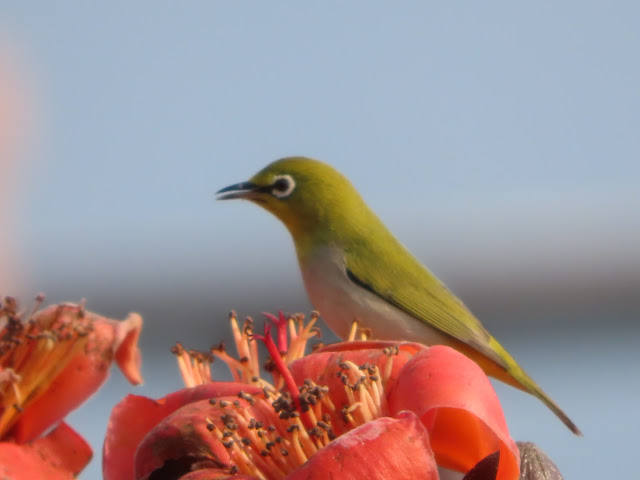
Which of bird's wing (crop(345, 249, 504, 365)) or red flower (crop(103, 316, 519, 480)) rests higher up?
red flower (crop(103, 316, 519, 480))

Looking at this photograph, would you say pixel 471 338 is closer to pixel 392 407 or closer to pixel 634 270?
pixel 392 407

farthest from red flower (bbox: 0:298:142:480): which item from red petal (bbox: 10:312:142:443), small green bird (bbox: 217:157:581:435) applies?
small green bird (bbox: 217:157:581:435)

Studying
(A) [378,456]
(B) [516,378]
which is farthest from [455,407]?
(B) [516,378]

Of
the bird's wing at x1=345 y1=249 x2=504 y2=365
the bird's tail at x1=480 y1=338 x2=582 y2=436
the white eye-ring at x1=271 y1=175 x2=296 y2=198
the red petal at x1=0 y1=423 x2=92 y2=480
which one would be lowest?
the bird's tail at x1=480 y1=338 x2=582 y2=436

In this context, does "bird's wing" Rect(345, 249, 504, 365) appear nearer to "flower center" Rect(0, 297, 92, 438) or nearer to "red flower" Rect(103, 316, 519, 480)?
A: "flower center" Rect(0, 297, 92, 438)

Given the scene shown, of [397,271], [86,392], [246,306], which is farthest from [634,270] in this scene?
[86,392]

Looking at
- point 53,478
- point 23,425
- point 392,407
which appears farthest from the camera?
point 23,425
